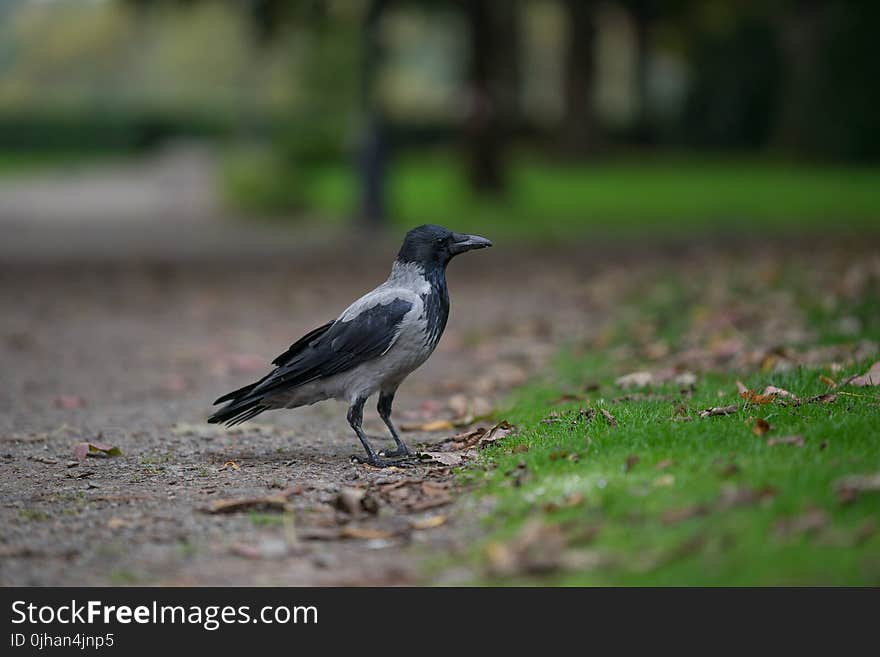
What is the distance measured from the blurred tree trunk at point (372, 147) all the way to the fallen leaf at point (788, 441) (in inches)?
716

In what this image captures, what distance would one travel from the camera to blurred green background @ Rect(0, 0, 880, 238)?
25172 mm

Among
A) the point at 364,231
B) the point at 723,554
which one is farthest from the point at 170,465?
the point at 364,231

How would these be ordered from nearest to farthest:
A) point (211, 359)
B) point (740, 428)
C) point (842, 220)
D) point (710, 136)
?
point (740, 428), point (211, 359), point (842, 220), point (710, 136)

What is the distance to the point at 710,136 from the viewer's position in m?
53.0

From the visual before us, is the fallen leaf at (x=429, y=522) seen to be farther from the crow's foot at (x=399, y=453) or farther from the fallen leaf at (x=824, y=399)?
the fallen leaf at (x=824, y=399)

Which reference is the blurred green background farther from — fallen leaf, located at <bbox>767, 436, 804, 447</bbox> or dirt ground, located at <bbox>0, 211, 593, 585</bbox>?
fallen leaf, located at <bbox>767, 436, 804, 447</bbox>

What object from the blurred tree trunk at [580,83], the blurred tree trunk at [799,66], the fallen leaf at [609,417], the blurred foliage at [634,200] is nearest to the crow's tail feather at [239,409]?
the fallen leaf at [609,417]

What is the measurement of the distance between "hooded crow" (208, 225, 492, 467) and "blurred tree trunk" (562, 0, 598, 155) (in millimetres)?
38343

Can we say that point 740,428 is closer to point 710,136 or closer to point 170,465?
point 170,465

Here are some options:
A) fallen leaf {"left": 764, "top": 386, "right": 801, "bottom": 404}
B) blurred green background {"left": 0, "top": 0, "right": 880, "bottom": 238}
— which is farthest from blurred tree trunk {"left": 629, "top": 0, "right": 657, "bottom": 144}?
fallen leaf {"left": 764, "top": 386, "right": 801, "bottom": 404}

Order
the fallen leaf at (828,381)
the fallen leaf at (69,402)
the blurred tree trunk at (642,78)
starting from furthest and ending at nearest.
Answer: the blurred tree trunk at (642,78), the fallen leaf at (69,402), the fallen leaf at (828,381)

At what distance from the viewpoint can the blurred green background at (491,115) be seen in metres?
25.2

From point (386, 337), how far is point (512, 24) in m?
41.5

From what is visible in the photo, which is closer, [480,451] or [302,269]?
[480,451]
